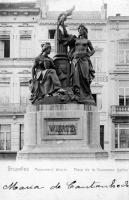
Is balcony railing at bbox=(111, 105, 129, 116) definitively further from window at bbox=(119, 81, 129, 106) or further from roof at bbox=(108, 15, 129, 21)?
roof at bbox=(108, 15, 129, 21)

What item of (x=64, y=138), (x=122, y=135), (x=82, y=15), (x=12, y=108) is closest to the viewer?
(x=64, y=138)

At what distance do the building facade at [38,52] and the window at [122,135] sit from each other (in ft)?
3.45

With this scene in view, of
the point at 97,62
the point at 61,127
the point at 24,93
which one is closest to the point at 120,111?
the point at 97,62

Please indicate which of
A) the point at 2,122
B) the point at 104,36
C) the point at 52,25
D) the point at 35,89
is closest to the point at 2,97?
the point at 2,122

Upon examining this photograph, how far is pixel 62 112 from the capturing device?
13.7 m

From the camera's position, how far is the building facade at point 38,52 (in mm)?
36062

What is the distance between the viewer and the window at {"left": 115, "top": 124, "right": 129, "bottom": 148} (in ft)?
114

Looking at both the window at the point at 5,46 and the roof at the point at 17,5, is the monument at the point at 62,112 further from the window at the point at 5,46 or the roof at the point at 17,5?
the window at the point at 5,46

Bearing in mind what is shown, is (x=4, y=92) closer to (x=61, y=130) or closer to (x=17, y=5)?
→ (x=17, y=5)

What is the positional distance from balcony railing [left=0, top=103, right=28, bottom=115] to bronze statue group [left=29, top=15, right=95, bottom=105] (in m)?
21.3

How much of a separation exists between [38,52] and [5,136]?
680 cm

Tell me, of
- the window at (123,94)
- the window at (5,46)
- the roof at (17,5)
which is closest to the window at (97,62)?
the window at (123,94)

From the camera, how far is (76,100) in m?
13.9
